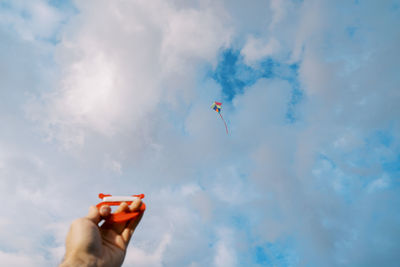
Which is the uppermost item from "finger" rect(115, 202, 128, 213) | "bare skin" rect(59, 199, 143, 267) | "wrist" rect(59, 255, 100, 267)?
"finger" rect(115, 202, 128, 213)

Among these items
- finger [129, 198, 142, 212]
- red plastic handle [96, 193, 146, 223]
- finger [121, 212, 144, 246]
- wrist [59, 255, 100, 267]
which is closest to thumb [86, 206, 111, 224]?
red plastic handle [96, 193, 146, 223]

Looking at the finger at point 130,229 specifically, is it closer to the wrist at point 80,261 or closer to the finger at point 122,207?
the finger at point 122,207

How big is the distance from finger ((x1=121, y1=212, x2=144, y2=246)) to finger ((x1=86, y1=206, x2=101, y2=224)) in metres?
0.78

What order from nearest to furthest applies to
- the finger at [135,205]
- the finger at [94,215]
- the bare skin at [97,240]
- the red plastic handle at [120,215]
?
1. the bare skin at [97,240]
2. the finger at [94,215]
3. the red plastic handle at [120,215]
4. the finger at [135,205]

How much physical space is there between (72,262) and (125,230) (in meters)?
1.82

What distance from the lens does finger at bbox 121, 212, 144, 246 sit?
687cm

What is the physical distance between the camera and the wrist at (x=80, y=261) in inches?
207

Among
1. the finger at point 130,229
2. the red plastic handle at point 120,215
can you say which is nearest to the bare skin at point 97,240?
the finger at point 130,229

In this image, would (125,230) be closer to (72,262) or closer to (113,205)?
(113,205)

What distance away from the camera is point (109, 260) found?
5930mm

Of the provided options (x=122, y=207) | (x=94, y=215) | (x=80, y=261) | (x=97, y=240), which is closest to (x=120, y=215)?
(x=122, y=207)

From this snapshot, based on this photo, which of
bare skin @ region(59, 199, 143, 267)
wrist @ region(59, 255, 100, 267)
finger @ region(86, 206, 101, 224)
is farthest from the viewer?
finger @ region(86, 206, 101, 224)

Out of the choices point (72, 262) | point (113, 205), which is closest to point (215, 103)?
point (113, 205)

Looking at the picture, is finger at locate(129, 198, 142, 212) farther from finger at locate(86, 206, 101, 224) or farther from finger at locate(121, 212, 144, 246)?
finger at locate(86, 206, 101, 224)
